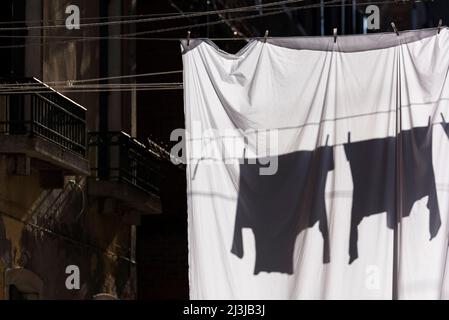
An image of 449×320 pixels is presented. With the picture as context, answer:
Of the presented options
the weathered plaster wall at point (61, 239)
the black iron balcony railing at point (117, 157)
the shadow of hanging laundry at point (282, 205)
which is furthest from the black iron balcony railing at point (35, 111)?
the shadow of hanging laundry at point (282, 205)

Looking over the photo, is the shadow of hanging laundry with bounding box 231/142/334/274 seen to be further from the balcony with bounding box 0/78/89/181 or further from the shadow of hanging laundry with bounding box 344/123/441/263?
the balcony with bounding box 0/78/89/181

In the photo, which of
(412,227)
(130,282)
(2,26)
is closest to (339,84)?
(412,227)

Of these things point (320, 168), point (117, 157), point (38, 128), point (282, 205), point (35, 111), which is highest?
point (35, 111)

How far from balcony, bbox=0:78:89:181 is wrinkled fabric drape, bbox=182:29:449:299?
5.56 meters

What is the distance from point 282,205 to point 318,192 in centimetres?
40

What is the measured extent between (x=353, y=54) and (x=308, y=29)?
71.4 feet

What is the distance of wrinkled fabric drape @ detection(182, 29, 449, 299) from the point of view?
1783 cm

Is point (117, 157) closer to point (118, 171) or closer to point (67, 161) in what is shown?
point (118, 171)

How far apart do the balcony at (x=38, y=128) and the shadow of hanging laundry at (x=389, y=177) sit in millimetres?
6728

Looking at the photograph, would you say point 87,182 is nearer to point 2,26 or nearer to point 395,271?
point 2,26

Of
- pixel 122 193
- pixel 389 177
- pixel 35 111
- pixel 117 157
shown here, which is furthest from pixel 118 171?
pixel 389 177

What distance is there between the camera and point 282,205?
59.4 ft

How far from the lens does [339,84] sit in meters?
18.5

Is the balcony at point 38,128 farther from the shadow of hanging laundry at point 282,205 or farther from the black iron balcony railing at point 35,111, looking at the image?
the shadow of hanging laundry at point 282,205
